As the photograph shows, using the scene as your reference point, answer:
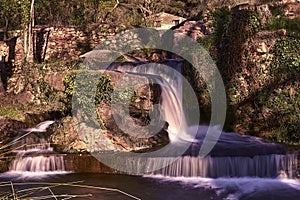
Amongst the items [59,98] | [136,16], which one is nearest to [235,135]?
[59,98]

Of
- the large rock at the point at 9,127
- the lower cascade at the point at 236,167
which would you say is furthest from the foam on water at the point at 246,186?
the large rock at the point at 9,127

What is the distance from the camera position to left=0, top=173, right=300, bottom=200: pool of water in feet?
27.4

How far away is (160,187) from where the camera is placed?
896 centimetres

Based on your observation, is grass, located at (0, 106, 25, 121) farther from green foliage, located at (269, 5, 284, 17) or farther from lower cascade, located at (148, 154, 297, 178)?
green foliage, located at (269, 5, 284, 17)

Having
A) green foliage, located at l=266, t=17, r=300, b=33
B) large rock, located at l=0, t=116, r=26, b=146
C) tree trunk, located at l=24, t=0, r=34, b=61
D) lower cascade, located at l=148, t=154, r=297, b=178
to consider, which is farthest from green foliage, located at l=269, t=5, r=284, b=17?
tree trunk, located at l=24, t=0, r=34, b=61

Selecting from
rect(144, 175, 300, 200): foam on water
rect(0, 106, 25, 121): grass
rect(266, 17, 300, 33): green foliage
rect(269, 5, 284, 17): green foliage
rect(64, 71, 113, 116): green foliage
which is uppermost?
rect(269, 5, 284, 17): green foliage

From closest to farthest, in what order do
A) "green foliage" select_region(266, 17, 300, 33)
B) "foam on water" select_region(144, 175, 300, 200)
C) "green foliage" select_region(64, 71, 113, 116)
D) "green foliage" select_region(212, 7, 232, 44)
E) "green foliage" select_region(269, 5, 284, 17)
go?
"foam on water" select_region(144, 175, 300, 200), "green foliage" select_region(64, 71, 113, 116), "green foliage" select_region(266, 17, 300, 33), "green foliage" select_region(269, 5, 284, 17), "green foliage" select_region(212, 7, 232, 44)

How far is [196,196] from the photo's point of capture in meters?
8.41

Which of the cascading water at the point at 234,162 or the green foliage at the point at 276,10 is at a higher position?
the green foliage at the point at 276,10

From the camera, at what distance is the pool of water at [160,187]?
27.4 feet

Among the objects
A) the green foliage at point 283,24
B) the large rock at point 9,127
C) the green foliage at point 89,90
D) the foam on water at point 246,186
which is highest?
the green foliage at point 283,24

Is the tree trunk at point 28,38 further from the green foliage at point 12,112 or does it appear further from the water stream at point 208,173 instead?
the water stream at point 208,173

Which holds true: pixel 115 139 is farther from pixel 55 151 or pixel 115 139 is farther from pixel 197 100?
pixel 197 100

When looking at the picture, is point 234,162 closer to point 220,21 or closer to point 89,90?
point 89,90
